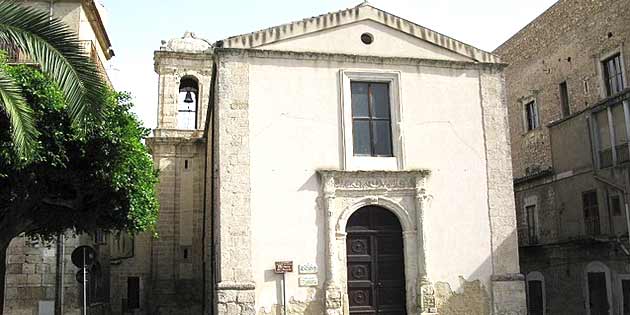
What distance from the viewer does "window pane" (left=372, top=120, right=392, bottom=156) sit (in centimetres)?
1612

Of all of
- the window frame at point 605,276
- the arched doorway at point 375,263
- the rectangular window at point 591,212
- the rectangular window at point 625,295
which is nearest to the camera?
the arched doorway at point 375,263

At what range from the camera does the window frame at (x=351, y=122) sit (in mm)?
15727

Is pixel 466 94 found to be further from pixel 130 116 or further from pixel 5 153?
pixel 5 153

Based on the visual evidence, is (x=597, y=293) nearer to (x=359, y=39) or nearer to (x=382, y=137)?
(x=382, y=137)

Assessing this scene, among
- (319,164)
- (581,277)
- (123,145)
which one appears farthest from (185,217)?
(581,277)

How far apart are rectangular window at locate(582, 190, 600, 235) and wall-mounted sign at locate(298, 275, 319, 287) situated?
28.9ft

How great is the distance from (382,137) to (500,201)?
3416 mm

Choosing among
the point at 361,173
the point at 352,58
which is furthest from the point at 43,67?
the point at 352,58

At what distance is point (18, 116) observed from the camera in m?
9.83

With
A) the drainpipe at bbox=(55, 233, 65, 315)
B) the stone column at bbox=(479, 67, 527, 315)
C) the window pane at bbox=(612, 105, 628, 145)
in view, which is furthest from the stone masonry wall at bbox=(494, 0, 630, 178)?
the drainpipe at bbox=(55, 233, 65, 315)

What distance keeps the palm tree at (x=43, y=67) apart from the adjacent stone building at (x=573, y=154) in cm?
1376

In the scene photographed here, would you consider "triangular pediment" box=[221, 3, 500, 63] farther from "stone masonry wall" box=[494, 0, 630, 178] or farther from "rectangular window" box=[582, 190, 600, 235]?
"stone masonry wall" box=[494, 0, 630, 178]

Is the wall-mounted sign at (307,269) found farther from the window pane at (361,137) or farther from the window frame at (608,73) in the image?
the window frame at (608,73)

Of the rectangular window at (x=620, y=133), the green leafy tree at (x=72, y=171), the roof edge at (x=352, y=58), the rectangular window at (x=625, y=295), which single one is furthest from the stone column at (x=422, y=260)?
the green leafy tree at (x=72, y=171)
